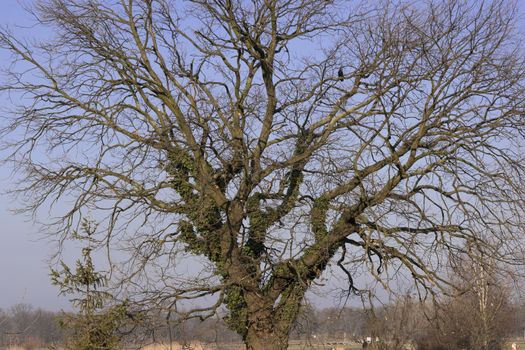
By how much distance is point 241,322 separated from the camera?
15641mm

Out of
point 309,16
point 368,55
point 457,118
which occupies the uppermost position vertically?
point 309,16

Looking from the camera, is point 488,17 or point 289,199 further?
point 289,199

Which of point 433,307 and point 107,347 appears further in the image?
point 433,307

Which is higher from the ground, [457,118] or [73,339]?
[457,118]

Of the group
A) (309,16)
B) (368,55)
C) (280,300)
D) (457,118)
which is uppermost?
(309,16)

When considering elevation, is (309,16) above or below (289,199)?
above

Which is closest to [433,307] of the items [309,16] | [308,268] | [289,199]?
[308,268]

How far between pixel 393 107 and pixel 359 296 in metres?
4.14

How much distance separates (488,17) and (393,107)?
2434 millimetres

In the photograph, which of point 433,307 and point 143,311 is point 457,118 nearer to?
point 433,307

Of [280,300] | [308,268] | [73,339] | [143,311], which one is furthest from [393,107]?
[73,339]

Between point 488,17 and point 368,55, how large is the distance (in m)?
2.36

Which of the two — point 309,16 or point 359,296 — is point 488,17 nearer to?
point 309,16

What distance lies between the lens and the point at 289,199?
16.0 m
